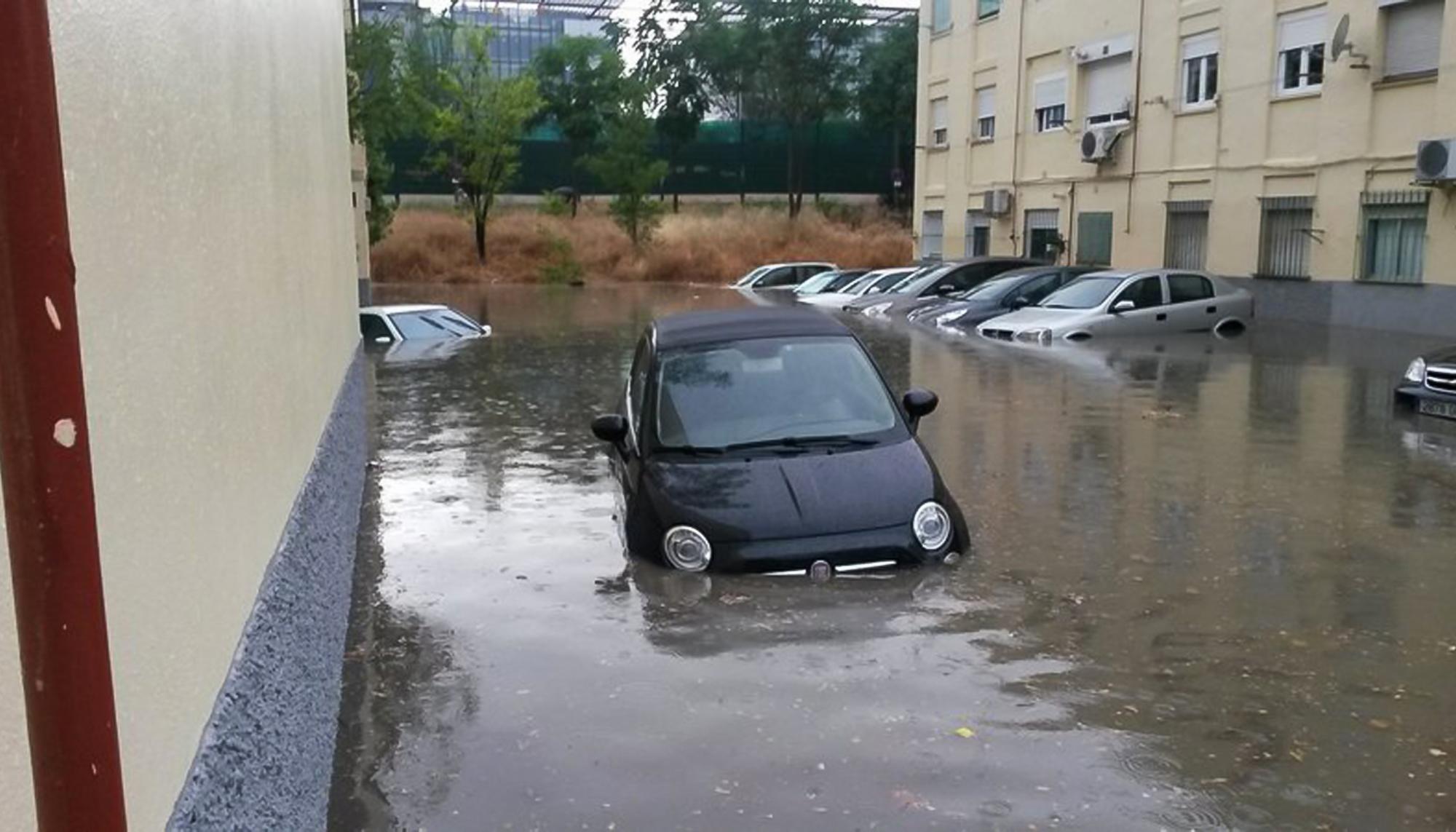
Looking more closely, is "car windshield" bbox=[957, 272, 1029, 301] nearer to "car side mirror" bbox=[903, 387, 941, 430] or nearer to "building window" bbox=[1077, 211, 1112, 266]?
"building window" bbox=[1077, 211, 1112, 266]

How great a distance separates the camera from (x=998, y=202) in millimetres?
35562

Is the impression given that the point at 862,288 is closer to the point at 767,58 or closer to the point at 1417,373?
the point at 1417,373

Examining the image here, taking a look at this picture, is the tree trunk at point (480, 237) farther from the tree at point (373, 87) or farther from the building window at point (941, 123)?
the building window at point (941, 123)

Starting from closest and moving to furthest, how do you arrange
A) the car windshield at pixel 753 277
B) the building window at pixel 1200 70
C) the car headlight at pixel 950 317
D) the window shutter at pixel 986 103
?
the car headlight at pixel 950 317, the building window at pixel 1200 70, the window shutter at pixel 986 103, the car windshield at pixel 753 277

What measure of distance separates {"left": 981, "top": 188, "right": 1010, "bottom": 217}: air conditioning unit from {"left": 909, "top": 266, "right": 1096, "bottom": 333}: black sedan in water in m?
8.91

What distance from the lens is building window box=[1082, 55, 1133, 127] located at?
30.4m

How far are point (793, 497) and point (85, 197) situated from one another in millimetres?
5725

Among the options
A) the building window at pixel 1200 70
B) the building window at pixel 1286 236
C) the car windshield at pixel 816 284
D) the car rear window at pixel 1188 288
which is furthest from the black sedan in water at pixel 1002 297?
the car windshield at pixel 816 284

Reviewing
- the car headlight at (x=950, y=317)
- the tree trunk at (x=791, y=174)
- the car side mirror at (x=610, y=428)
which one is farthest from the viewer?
the tree trunk at (x=791, y=174)

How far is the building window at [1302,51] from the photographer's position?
2442 cm

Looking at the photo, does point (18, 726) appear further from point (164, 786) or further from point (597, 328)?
point (597, 328)

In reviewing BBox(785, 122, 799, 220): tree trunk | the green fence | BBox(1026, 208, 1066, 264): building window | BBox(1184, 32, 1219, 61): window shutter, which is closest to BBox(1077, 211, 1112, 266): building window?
BBox(1026, 208, 1066, 264): building window

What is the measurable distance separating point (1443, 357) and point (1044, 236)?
70.0 ft

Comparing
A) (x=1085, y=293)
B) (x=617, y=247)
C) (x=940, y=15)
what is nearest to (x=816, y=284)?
(x=940, y=15)
